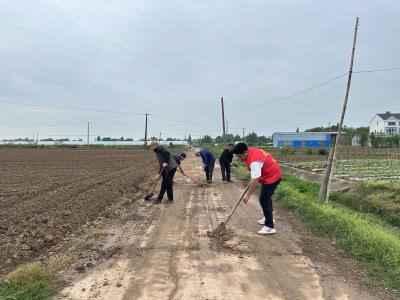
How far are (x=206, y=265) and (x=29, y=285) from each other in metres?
2.13

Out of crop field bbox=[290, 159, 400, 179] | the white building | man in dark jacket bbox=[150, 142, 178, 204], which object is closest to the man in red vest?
man in dark jacket bbox=[150, 142, 178, 204]

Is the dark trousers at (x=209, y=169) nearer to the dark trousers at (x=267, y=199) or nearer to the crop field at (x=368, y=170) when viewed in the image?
the crop field at (x=368, y=170)

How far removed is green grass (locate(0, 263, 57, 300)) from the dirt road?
0.62 ft

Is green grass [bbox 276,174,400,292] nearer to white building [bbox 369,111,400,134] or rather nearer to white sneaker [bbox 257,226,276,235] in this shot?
white sneaker [bbox 257,226,276,235]

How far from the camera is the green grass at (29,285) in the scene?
439 centimetres

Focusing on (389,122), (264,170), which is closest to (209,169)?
(264,170)

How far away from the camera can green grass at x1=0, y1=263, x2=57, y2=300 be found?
4395 mm

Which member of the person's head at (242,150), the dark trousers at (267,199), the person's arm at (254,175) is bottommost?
the dark trousers at (267,199)

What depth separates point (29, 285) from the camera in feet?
15.2

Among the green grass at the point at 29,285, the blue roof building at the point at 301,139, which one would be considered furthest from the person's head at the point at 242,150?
the blue roof building at the point at 301,139

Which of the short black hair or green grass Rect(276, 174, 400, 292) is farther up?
the short black hair

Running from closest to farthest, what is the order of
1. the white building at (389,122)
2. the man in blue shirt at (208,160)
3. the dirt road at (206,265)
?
1. the dirt road at (206,265)
2. the man in blue shirt at (208,160)
3. the white building at (389,122)

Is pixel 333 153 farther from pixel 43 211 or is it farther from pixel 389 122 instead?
pixel 389 122

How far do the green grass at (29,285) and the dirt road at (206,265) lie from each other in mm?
188
